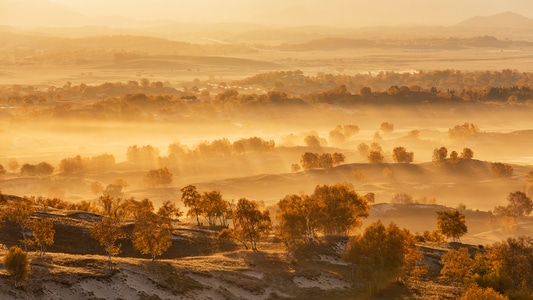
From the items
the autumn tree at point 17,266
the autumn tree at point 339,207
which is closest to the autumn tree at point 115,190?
the autumn tree at point 339,207

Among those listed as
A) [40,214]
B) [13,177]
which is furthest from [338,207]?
[13,177]

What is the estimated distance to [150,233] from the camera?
72.2 m

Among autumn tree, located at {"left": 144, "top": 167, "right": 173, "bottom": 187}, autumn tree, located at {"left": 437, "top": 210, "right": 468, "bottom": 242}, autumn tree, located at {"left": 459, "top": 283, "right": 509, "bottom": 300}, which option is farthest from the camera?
autumn tree, located at {"left": 144, "top": 167, "right": 173, "bottom": 187}

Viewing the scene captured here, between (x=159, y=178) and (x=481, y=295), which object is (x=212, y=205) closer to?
(x=481, y=295)

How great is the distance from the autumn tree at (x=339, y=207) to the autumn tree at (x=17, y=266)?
4578cm

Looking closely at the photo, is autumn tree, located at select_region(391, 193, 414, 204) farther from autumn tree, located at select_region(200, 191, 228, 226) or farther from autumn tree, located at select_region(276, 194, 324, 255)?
autumn tree, located at select_region(276, 194, 324, 255)

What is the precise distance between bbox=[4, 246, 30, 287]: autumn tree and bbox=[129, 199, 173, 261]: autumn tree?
16761 millimetres

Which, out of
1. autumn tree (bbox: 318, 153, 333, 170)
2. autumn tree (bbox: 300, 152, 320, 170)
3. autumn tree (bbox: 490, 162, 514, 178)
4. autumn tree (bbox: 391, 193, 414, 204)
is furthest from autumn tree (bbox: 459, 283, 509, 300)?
autumn tree (bbox: 300, 152, 320, 170)

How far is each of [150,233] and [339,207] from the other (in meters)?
32.7

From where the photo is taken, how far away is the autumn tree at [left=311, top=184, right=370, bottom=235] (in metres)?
93.4

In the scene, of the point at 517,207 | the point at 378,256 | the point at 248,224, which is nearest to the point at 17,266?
the point at 248,224

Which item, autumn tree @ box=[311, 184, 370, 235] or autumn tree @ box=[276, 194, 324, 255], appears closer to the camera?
autumn tree @ box=[276, 194, 324, 255]

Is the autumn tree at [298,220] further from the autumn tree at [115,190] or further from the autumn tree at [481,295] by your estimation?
the autumn tree at [115,190]

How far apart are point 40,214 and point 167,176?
93501 mm
